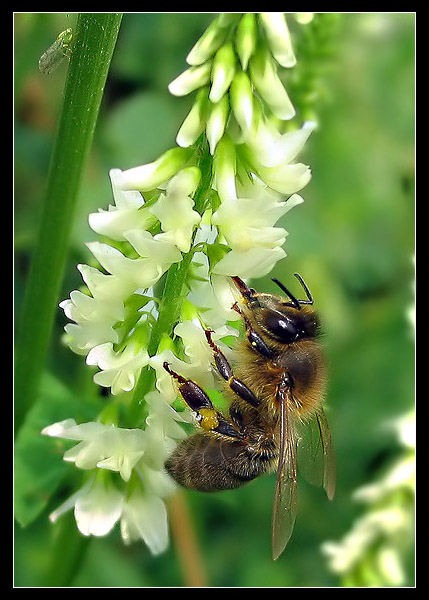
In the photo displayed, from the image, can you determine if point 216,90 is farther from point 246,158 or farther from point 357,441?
point 357,441

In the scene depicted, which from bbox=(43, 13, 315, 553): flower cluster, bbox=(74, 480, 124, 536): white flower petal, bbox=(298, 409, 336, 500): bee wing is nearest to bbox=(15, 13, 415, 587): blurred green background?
bbox=(74, 480, 124, 536): white flower petal

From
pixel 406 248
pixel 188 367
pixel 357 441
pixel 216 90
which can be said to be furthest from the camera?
pixel 406 248

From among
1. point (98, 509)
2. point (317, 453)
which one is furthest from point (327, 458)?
point (98, 509)

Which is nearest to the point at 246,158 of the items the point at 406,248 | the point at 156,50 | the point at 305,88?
the point at 305,88

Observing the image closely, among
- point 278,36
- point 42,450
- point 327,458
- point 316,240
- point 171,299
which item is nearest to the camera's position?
point 278,36

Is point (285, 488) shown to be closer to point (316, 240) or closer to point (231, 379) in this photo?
point (231, 379)
